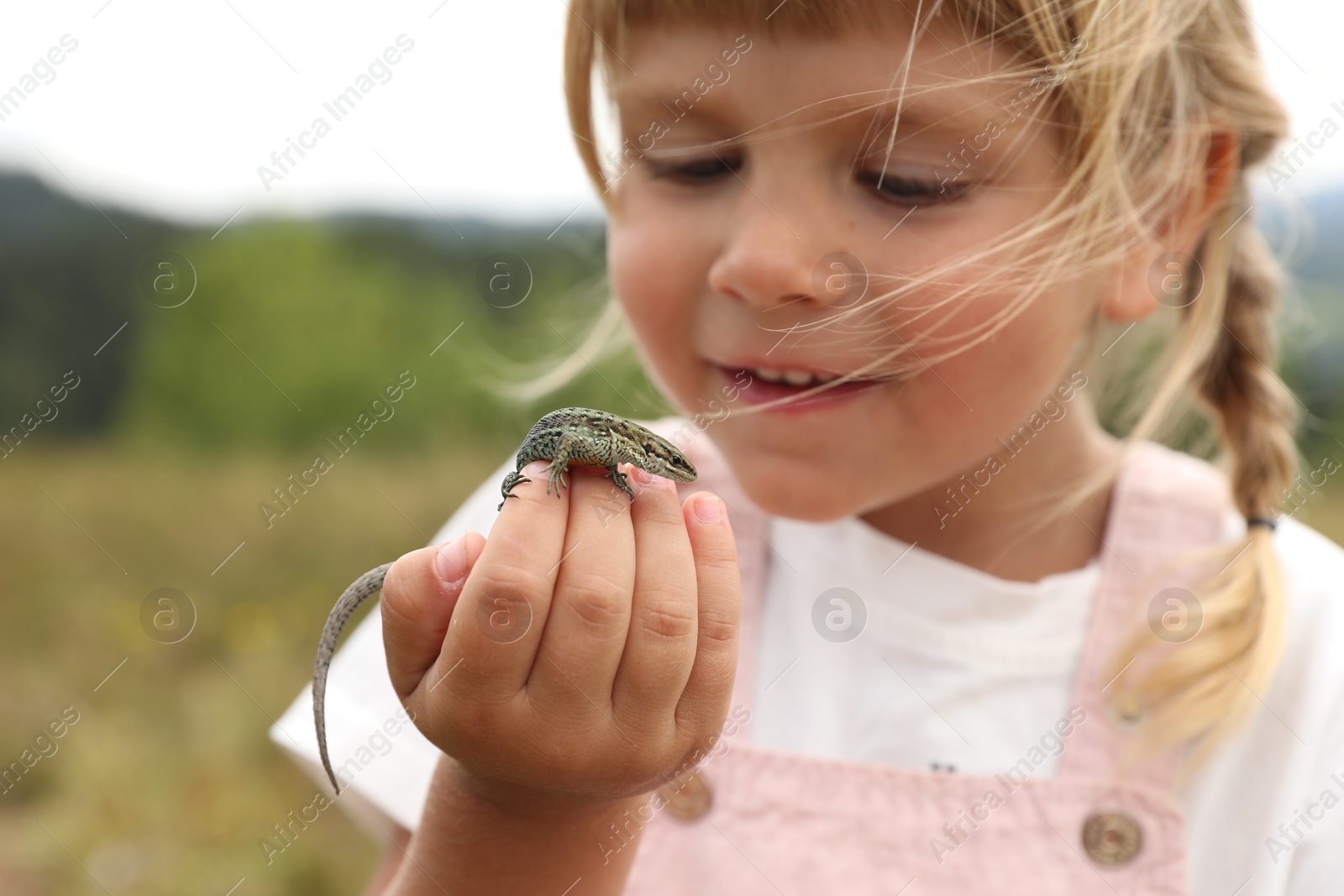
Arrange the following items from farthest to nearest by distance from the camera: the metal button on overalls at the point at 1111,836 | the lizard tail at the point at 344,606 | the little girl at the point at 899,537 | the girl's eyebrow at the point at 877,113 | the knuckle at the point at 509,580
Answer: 1. the metal button on overalls at the point at 1111,836
2. the girl's eyebrow at the point at 877,113
3. the lizard tail at the point at 344,606
4. the little girl at the point at 899,537
5. the knuckle at the point at 509,580

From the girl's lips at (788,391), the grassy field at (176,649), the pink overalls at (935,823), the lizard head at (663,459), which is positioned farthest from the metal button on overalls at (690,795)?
the grassy field at (176,649)

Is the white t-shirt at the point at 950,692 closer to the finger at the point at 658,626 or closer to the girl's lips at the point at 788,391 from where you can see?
the girl's lips at the point at 788,391

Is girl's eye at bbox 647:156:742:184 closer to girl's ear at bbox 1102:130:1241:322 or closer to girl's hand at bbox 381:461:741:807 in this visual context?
girl's hand at bbox 381:461:741:807

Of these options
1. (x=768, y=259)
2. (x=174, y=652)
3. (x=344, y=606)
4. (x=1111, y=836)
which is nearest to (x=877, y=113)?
(x=768, y=259)

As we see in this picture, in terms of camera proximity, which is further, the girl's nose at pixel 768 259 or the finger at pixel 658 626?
the girl's nose at pixel 768 259

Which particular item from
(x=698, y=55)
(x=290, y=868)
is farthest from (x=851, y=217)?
(x=290, y=868)

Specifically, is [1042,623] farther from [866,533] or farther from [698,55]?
[698,55]
